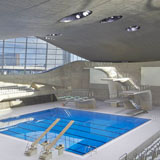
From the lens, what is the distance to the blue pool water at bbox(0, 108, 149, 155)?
8984 millimetres

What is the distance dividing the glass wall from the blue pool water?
10.6m

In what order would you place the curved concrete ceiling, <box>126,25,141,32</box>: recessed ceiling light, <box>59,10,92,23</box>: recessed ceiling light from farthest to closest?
1. <box>126,25,141,32</box>: recessed ceiling light
2. <box>59,10,92,23</box>: recessed ceiling light
3. the curved concrete ceiling

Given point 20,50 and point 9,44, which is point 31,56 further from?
point 9,44

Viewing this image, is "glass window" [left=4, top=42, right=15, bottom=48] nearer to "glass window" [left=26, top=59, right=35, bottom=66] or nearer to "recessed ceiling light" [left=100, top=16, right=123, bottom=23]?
"glass window" [left=26, top=59, right=35, bottom=66]

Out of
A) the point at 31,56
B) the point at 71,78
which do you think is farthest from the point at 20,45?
the point at 71,78

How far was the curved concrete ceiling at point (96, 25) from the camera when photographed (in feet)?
25.0

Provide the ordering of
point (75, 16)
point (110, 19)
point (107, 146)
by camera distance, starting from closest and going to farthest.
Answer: point (107, 146) → point (75, 16) → point (110, 19)

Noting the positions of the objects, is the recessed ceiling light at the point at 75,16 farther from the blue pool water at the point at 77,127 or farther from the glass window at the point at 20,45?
the glass window at the point at 20,45

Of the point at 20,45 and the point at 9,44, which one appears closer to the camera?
the point at 9,44

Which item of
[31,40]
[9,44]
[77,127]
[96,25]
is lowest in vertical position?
[77,127]

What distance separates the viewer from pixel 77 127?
1127cm

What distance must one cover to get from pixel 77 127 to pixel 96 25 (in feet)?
19.2

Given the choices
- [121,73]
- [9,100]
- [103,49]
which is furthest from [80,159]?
[103,49]

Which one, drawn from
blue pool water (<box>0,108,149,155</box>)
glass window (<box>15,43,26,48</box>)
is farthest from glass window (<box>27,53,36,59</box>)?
blue pool water (<box>0,108,149,155</box>)
